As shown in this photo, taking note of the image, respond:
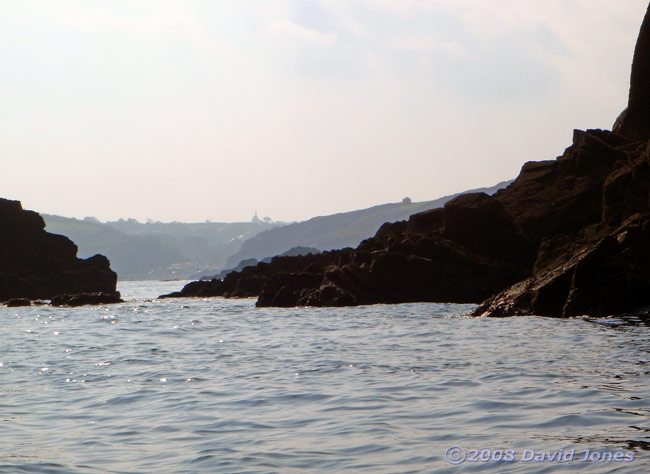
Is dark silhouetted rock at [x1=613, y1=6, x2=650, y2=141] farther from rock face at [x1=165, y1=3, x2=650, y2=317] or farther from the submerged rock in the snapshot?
the submerged rock

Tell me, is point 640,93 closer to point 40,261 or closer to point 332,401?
point 332,401

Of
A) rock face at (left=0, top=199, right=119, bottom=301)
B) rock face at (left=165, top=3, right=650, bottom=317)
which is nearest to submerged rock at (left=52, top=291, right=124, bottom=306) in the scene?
rock face at (left=0, top=199, right=119, bottom=301)

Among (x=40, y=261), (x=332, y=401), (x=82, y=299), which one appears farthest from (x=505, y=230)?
(x=40, y=261)

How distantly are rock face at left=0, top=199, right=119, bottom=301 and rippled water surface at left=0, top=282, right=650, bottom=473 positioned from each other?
47364mm

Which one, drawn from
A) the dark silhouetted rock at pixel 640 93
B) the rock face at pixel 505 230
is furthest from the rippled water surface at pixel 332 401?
the dark silhouetted rock at pixel 640 93

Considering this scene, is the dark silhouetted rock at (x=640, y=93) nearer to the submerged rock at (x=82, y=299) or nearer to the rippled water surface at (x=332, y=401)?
the rippled water surface at (x=332, y=401)

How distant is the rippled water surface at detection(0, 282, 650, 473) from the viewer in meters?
8.26

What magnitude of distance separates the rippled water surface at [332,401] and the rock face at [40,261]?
47364mm

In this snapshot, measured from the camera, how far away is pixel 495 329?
890 inches

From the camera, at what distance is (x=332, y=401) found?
11.7 m

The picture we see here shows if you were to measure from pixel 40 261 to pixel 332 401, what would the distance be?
63210 mm

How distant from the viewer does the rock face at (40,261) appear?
2677 inches

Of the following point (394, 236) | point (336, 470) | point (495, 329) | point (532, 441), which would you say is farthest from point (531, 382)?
point (394, 236)

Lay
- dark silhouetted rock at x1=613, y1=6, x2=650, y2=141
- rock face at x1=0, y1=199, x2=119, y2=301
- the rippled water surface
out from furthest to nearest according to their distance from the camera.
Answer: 1. rock face at x1=0, y1=199, x2=119, y2=301
2. dark silhouetted rock at x1=613, y1=6, x2=650, y2=141
3. the rippled water surface
